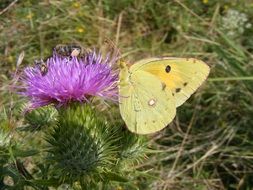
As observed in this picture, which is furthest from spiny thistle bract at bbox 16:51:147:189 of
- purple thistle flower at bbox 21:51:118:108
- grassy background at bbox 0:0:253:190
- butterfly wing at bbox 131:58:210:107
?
grassy background at bbox 0:0:253:190

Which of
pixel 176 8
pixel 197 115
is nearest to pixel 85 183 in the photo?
pixel 197 115

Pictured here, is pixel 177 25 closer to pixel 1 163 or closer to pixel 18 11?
pixel 18 11

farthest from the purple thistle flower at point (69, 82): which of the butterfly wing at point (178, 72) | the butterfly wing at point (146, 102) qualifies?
the butterfly wing at point (178, 72)

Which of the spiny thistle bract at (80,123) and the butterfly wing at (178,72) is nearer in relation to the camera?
the spiny thistle bract at (80,123)

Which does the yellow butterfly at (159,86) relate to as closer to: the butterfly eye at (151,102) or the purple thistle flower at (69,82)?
the butterfly eye at (151,102)

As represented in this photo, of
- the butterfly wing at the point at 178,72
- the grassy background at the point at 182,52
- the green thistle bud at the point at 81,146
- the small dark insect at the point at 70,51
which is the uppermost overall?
the small dark insect at the point at 70,51

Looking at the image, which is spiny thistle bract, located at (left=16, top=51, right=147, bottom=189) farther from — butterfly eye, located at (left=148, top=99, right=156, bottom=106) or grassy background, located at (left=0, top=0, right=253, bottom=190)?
grassy background, located at (left=0, top=0, right=253, bottom=190)
